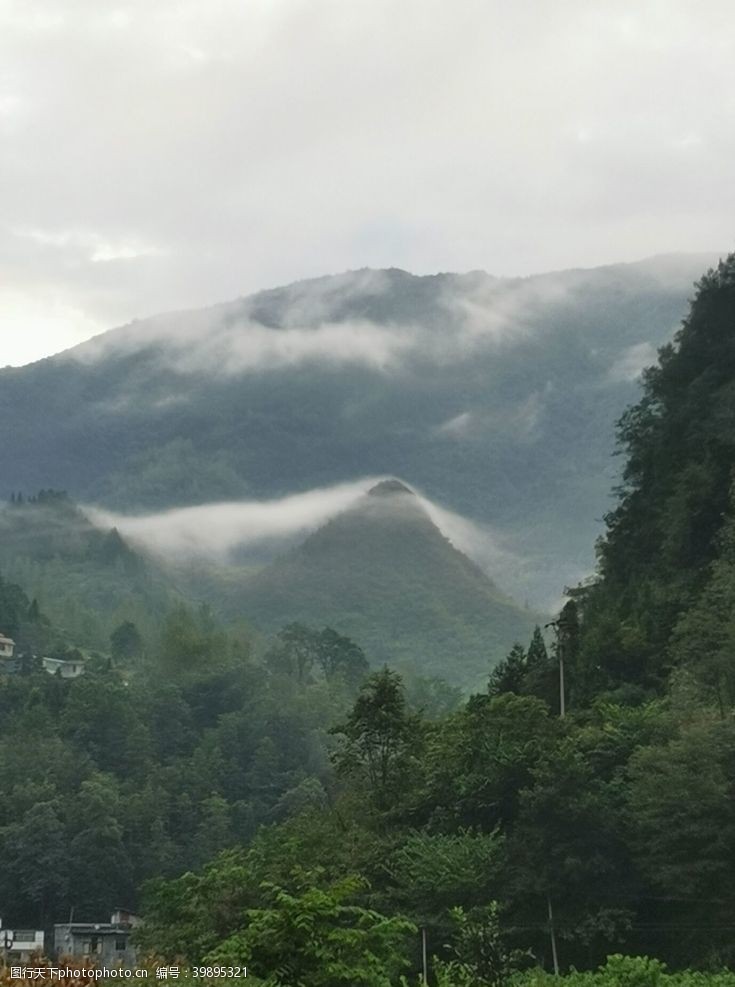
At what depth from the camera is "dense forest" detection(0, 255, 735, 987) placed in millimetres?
35719

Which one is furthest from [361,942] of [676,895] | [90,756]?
[90,756]

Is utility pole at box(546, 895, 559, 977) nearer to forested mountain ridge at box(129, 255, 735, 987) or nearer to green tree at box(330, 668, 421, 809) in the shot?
forested mountain ridge at box(129, 255, 735, 987)

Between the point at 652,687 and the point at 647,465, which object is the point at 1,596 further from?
the point at 652,687

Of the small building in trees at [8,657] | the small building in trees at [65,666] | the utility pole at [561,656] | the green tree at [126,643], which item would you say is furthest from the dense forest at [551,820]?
the green tree at [126,643]

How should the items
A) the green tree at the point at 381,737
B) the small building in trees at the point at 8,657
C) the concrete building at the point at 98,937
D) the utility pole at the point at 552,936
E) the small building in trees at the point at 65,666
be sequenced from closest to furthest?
the utility pole at the point at 552,936 → the green tree at the point at 381,737 → the concrete building at the point at 98,937 → the small building in trees at the point at 8,657 → the small building in trees at the point at 65,666

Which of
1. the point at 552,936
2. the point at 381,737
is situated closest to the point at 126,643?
the point at 381,737

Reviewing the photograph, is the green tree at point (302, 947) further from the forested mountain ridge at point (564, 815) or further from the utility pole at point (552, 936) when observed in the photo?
the utility pole at point (552, 936)

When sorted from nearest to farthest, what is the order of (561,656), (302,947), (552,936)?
(302,947)
(552,936)
(561,656)

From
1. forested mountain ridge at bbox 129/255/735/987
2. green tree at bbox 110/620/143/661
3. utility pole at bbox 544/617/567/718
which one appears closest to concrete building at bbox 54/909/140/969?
forested mountain ridge at bbox 129/255/735/987

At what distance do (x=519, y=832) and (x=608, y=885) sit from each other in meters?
3.11

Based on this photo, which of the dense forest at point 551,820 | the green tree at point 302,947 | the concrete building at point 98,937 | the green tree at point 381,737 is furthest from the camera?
the concrete building at point 98,937

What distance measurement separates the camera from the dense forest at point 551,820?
3572 cm

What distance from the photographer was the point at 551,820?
148ft

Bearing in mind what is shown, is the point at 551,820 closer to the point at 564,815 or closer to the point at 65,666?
the point at 564,815
